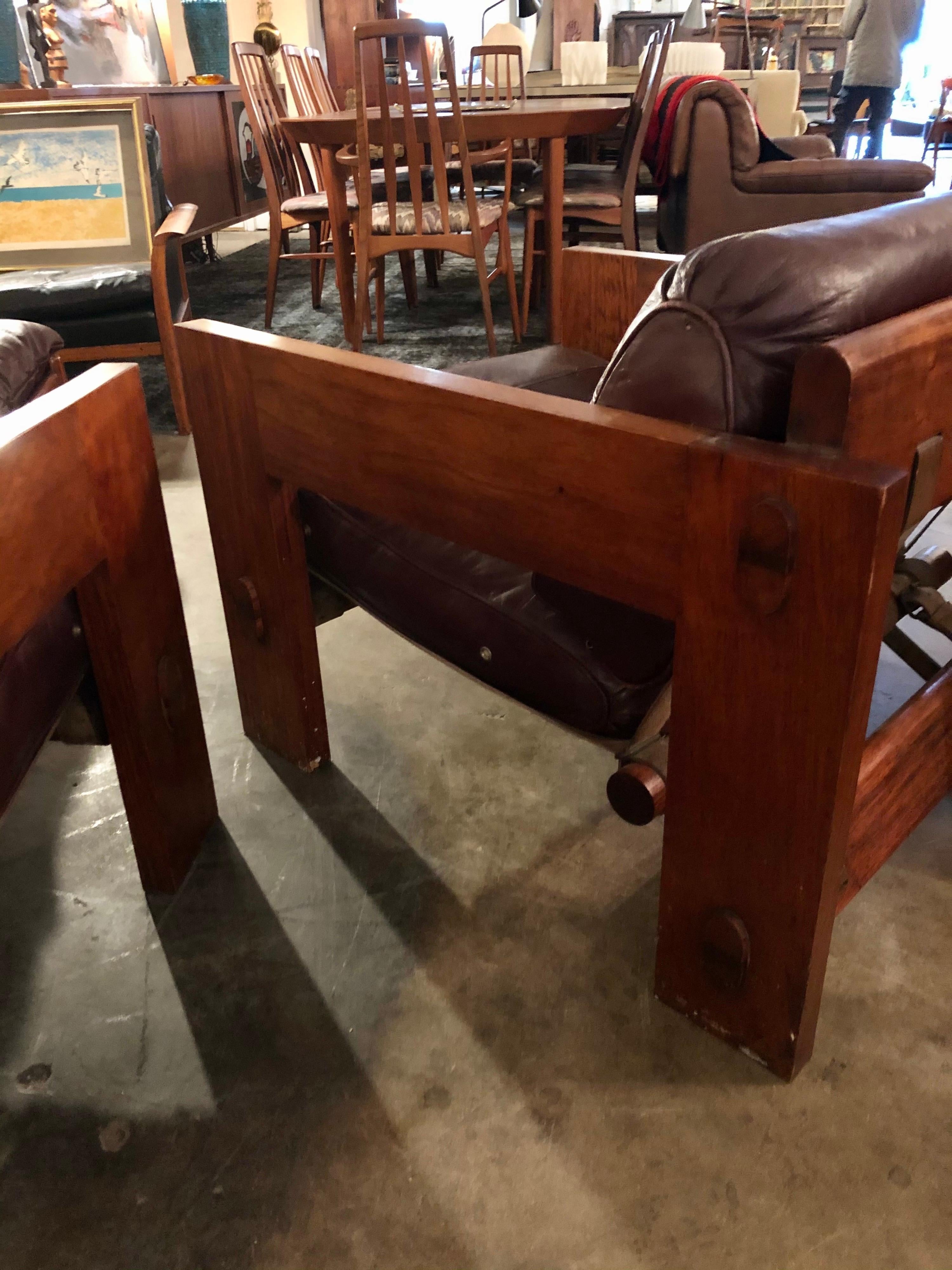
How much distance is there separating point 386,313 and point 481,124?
118 centimetres

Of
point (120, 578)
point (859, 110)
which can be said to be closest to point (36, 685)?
point (120, 578)

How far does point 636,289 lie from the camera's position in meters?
1.51

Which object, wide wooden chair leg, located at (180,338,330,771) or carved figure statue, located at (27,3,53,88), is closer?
wide wooden chair leg, located at (180,338,330,771)

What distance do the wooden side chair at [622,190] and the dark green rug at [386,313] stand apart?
25 cm

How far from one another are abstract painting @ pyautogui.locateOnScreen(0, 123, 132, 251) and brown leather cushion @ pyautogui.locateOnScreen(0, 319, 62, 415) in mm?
2075

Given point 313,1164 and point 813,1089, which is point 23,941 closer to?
point 313,1164

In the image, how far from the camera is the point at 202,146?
4918mm

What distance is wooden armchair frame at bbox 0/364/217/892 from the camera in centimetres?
81

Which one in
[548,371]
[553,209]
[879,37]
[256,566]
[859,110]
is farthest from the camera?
[859,110]

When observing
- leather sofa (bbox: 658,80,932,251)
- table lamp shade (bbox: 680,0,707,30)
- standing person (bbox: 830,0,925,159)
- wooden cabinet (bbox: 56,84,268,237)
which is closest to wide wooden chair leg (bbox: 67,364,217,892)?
leather sofa (bbox: 658,80,932,251)

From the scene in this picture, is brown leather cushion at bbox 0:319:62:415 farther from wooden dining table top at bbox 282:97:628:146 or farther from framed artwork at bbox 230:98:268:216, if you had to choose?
framed artwork at bbox 230:98:268:216

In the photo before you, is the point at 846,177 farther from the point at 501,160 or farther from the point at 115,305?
the point at 115,305

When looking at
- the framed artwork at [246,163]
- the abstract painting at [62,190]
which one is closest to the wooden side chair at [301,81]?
the framed artwork at [246,163]

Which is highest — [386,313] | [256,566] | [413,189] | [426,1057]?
[413,189]
